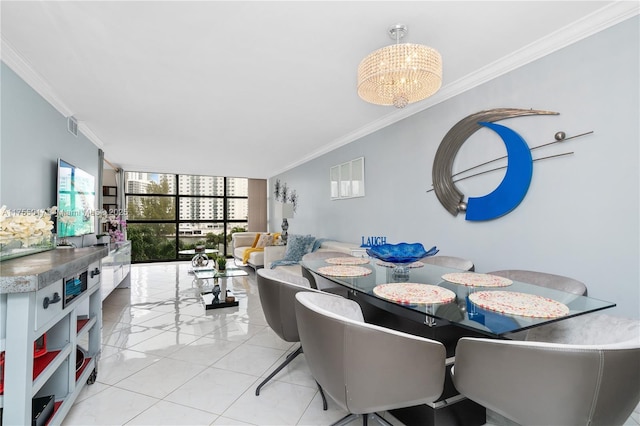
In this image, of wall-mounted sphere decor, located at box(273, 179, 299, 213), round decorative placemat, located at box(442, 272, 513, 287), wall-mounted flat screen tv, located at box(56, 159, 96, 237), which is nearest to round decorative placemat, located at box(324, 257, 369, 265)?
round decorative placemat, located at box(442, 272, 513, 287)

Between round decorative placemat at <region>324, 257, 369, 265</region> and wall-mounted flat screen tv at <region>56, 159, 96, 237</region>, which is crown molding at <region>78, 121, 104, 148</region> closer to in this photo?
wall-mounted flat screen tv at <region>56, 159, 96, 237</region>

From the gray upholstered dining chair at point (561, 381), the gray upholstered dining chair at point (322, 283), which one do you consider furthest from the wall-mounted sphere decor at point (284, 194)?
the gray upholstered dining chair at point (561, 381)

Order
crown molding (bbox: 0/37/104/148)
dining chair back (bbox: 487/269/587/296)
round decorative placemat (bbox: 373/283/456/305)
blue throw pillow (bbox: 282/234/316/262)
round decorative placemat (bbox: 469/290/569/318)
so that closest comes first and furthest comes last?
1. round decorative placemat (bbox: 469/290/569/318)
2. round decorative placemat (bbox: 373/283/456/305)
3. dining chair back (bbox: 487/269/587/296)
4. crown molding (bbox: 0/37/104/148)
5. blue throw pillow (bbox: 282/234/316/262)

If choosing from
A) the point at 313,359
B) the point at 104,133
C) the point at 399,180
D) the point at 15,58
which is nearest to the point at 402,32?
the point at 399,180

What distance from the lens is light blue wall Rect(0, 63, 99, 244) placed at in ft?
7.55

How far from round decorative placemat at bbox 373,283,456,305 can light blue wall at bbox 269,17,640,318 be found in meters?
1.15

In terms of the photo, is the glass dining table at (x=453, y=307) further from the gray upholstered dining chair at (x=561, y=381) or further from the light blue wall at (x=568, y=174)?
the light blue wall at (x=568, y=174)

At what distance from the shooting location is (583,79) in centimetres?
200

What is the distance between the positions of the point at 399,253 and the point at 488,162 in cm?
116

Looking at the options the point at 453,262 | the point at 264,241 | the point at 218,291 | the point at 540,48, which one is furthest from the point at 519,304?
the point at 264,241

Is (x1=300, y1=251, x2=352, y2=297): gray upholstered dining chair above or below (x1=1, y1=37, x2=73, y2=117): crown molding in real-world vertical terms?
below

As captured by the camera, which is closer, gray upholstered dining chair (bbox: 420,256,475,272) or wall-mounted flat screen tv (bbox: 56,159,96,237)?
gray upholstered dining chair (bbox: 420,256,475,272)

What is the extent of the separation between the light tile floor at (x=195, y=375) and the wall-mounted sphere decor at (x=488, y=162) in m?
1.48

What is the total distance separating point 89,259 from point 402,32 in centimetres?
239
